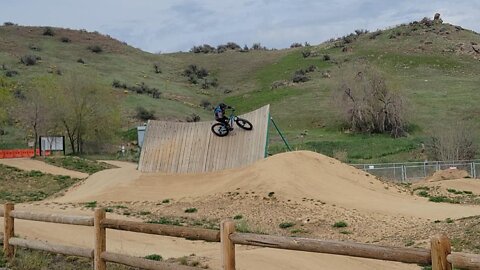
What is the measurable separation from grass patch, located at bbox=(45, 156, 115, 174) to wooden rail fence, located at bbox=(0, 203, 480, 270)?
30.3 meters

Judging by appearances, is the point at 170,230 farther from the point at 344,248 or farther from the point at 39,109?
the point at 39,109

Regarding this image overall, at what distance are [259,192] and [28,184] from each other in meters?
18.4

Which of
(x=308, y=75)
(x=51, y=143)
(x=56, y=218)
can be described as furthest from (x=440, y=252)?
(x=308, y=75)

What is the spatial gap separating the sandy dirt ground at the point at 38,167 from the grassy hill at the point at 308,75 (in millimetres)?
11825

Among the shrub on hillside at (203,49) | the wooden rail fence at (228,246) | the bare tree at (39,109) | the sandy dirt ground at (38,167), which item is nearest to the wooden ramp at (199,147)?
the sandy dirt ground at (38,167)

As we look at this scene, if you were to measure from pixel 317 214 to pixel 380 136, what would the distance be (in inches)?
1573

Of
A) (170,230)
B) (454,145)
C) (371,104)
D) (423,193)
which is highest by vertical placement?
(371,104)

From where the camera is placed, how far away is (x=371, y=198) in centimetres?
2053

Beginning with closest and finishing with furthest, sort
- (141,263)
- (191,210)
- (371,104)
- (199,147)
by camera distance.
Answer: (141,263), (191,210), (199,147), (371,104)

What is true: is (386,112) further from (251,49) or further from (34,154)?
(251,49)

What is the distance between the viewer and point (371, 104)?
5816 cm

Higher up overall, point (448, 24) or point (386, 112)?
point (448, 24)

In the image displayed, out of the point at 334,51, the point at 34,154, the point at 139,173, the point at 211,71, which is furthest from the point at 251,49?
the point at 139,173

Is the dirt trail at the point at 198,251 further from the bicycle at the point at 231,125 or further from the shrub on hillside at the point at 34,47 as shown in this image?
the shrub on hillside at the point at 34,47
